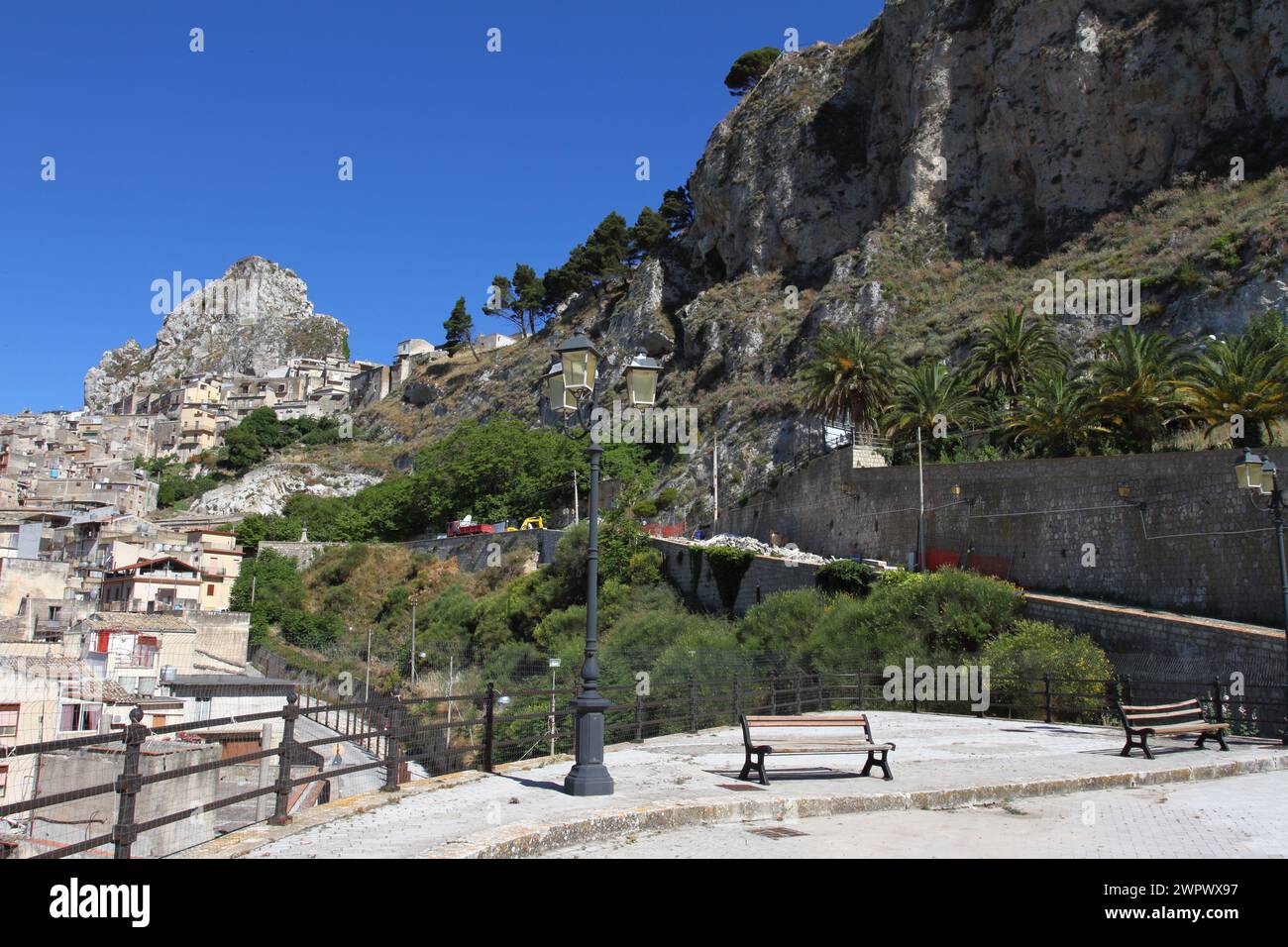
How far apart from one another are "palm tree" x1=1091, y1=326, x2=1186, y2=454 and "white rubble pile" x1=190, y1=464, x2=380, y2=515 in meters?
65.3

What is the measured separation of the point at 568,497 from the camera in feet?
194

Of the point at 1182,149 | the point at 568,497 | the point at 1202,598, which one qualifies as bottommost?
the point at 1202,598

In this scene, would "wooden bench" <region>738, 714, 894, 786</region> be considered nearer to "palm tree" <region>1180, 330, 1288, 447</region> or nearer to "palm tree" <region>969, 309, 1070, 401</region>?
"palm tree" <region>1180, 330, 1288, 447</region>

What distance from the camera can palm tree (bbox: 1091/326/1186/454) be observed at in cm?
2680

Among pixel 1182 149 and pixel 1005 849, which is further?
pixel 1182 149

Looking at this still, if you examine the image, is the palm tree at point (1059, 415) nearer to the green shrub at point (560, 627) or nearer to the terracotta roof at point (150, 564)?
the green shrub at point (560, 627)

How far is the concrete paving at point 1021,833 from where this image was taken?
7457 millimetres

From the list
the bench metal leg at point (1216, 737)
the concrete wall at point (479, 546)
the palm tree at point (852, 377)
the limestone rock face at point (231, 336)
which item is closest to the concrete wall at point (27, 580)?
the concrete wall at point (479, 546)

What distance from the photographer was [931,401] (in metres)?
33.9

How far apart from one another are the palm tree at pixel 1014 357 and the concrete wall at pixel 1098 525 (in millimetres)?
6129

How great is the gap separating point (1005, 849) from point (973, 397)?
2898 centimetres

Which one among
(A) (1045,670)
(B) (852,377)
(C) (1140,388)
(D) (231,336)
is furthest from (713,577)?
(D) (231,336)
